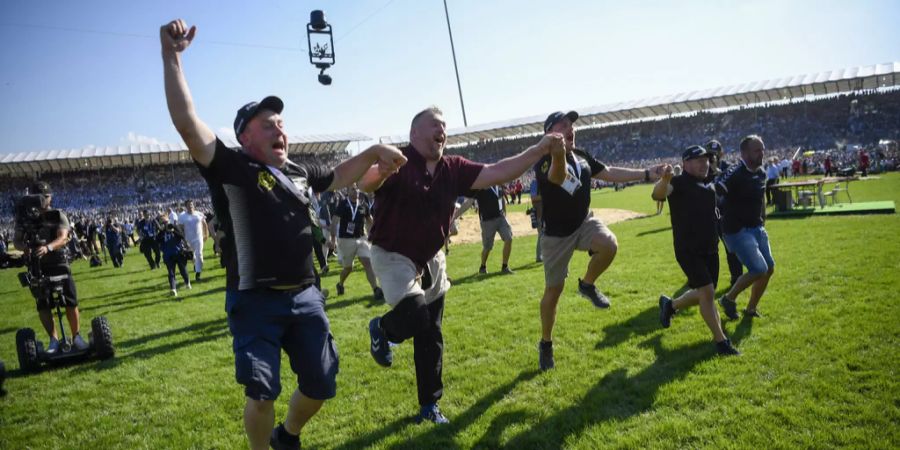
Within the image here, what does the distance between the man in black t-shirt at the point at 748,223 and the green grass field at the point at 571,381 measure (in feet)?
1.24

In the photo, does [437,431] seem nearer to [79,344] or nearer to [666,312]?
[666,312]

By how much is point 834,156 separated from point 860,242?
131 feet

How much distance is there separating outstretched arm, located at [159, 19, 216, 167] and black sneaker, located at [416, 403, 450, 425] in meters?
2.64

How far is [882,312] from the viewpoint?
557cm

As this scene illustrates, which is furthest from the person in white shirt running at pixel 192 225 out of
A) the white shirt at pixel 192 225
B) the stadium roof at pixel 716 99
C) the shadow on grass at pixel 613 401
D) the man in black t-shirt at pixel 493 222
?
the stadium roof at pixel 716 99

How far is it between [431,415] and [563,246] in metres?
2.00

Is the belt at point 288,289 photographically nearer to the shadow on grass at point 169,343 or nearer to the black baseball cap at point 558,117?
the black baseball cap at point 558,117

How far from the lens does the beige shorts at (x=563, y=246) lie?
481 centimetres

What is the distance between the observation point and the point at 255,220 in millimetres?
2838

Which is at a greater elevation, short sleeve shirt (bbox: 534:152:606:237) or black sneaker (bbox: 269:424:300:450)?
short sleeve shirt (bbox: 534:152:606:237)

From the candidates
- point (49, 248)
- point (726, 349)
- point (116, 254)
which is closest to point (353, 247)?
point (49, 248)

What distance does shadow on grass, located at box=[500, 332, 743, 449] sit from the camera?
365 centimetres

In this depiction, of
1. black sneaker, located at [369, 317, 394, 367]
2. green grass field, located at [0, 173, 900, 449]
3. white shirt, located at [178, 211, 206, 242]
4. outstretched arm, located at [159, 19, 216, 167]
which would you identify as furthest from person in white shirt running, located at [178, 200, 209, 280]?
outstretched arm, located at [159, 19, 216, 167]

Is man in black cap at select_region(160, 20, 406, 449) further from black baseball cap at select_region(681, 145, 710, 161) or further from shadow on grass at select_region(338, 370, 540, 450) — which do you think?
black baseball cap at select_region(681, 145, 710, 161)
